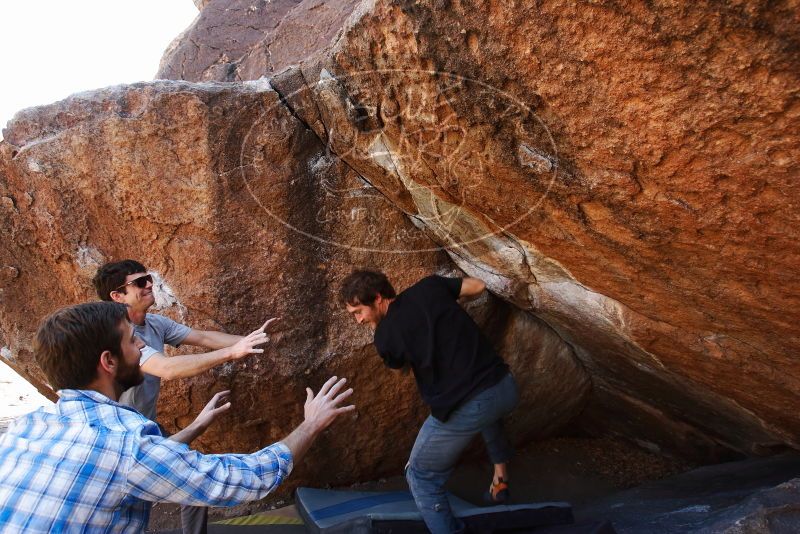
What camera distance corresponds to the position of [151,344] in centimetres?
242

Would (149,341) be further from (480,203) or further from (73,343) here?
(480,203)

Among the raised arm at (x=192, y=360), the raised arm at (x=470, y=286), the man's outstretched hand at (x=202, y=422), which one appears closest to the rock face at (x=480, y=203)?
the raised arm at (x=470, y=286)

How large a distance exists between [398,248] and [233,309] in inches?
34.3

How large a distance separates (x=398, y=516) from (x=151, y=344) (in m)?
1.32

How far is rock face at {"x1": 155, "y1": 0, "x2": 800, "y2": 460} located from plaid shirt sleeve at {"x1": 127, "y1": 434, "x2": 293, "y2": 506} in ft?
4.37

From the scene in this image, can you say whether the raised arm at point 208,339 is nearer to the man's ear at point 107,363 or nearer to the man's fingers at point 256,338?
the man's fingers at point 256,338

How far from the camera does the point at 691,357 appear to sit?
2594 mm

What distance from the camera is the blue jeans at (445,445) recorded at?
233 cm

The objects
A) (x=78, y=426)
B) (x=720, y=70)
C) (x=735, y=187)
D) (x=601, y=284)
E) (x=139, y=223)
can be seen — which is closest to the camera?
(x=78, y=426)

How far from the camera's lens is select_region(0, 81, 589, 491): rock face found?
8.64 ft

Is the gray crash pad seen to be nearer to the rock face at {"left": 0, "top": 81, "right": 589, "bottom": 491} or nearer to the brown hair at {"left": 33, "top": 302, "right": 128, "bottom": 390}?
the rock face at {"left": 0, "top": 81, "right": 589, "bottom": 491}

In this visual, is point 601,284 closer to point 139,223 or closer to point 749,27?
point 749,27

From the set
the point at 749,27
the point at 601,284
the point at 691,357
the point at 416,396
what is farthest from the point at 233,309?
the point at 749,27

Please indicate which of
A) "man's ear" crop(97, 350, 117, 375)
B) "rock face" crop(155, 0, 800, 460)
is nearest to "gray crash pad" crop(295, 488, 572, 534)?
"rock face" crop(155, 0, 800, 460)
